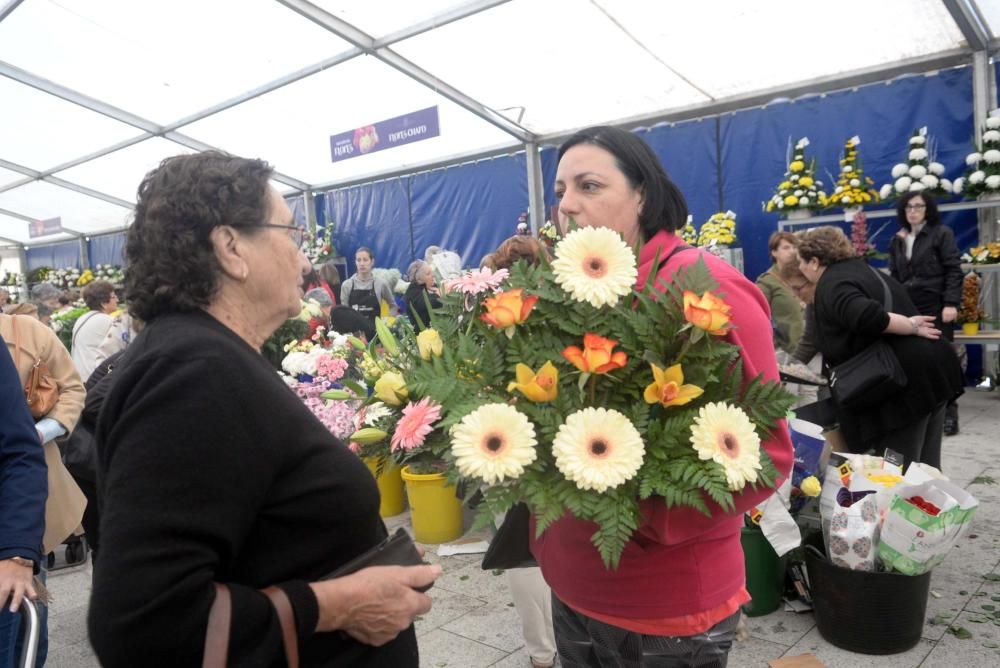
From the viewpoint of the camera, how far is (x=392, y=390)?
4.10 feet

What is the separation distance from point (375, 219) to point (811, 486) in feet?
32.6

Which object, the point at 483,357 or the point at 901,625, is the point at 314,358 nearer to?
the point at 483,357

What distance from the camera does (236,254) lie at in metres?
1.15

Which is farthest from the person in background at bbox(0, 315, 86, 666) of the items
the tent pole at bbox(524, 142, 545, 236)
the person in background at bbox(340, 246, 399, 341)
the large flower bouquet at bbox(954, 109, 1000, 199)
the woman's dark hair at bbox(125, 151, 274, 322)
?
the tent pole at bbox(524, 142, 545, 236)

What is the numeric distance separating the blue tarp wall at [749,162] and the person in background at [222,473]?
708cm

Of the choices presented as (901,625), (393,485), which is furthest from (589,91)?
(901,625)

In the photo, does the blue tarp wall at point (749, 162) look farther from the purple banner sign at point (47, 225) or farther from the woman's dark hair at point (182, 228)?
the purple banner sign at point (47, 225)

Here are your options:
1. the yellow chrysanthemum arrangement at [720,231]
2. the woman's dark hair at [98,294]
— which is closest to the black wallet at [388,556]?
the woman's dark hair at [98,294]

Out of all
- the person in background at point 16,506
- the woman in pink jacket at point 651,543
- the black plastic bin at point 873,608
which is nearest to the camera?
the woman in pink jacket at point 651,543

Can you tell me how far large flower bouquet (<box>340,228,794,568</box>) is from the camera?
1000 mm

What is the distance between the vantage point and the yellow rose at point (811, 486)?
2.78m

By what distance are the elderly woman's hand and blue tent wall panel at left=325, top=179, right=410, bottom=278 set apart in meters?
10.5

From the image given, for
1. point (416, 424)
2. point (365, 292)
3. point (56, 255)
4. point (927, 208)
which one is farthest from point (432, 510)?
point (56, 255)

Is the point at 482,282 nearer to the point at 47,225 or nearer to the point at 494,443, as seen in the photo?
the point at 494,443
